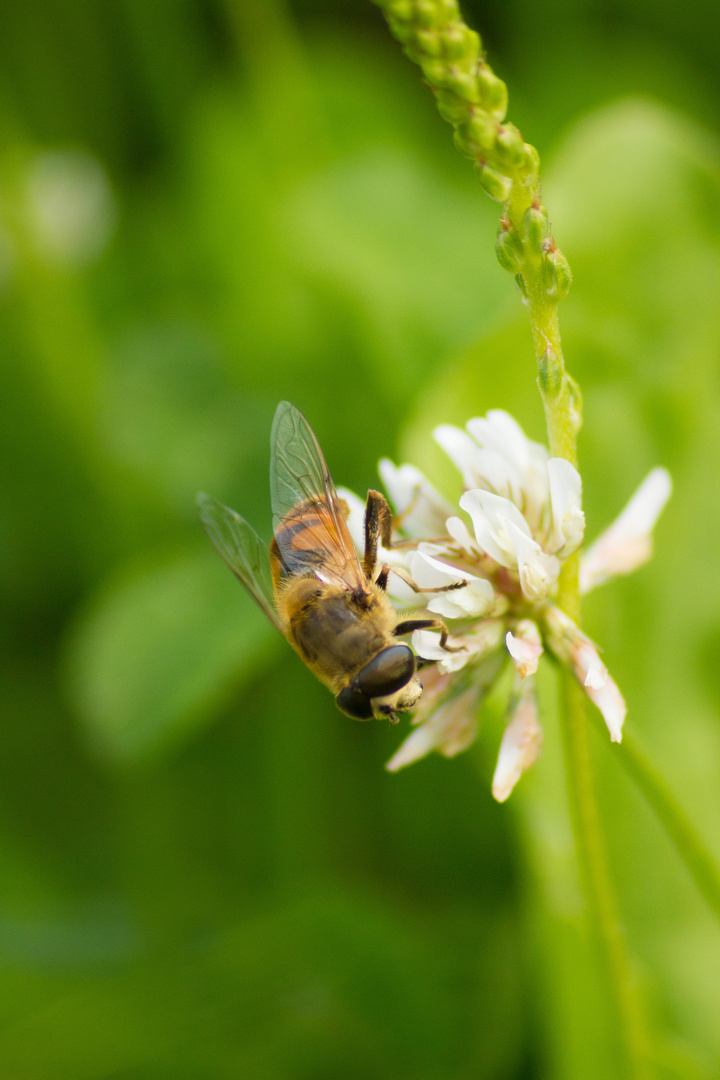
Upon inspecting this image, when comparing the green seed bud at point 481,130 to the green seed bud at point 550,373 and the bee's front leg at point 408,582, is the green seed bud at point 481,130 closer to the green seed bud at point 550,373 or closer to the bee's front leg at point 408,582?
the green seed bud at point 550,373

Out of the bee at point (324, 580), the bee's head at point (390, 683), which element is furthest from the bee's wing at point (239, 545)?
the bee's head at point (390, 683)

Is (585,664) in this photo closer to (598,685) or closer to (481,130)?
(598,685)

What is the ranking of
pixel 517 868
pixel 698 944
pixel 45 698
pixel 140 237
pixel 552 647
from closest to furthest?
pixel 552 647 < pixel 698 944 < pixel 517 868 < pixel 45 698 < pixel 140 237

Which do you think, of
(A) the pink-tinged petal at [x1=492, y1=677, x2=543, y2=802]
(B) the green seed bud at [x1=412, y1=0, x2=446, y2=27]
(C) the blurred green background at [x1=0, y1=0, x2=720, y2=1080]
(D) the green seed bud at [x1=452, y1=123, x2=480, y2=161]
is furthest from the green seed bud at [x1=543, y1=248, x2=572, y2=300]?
(C) the blurred green background at [x1=0, y1=0, x2=720, y2=1080]

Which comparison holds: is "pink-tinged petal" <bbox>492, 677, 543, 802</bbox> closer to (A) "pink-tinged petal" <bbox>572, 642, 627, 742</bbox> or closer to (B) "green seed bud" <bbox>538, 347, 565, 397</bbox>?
(A) "pink-tinged petal" <bbox>572, 642, 627, 742</bbox>

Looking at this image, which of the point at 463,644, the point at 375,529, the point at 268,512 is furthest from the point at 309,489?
the point at 268,512

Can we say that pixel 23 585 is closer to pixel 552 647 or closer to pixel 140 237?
pixel 140 237

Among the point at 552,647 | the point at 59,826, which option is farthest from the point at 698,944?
the point at 59,826
